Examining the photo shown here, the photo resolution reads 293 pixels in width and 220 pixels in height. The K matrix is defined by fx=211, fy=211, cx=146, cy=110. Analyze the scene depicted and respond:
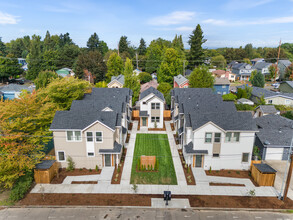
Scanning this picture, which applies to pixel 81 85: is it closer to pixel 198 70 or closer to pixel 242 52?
pixel 198 70

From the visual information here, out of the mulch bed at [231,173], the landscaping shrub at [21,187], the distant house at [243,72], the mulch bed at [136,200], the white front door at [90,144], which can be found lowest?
the mulch bed at [136,200]

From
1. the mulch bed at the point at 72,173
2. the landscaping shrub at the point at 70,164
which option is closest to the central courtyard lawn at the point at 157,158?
the mulch bed at the point at 72,173

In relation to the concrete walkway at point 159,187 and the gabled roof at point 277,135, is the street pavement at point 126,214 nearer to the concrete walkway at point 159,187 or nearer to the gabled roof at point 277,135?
the concrete walkway at point 159,187

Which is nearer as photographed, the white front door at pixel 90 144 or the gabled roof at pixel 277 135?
the white front door at pixel 90 144

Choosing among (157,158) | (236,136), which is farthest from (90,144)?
(236,136)

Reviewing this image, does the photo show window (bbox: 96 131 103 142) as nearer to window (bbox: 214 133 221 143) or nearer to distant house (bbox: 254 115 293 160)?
window (bbox: 214 133 221 143)

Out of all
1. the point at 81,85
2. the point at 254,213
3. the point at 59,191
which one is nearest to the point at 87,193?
the point at 59,191
